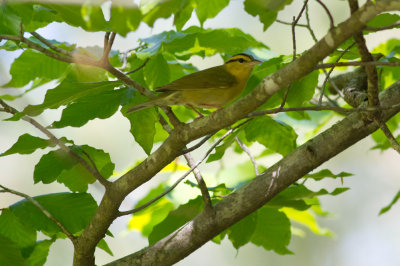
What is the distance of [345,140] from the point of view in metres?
2.56

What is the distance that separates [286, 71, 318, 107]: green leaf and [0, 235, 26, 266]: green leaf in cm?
162

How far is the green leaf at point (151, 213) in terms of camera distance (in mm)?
3830

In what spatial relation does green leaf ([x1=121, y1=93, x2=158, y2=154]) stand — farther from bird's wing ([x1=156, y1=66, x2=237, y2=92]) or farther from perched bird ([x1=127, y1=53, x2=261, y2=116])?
bird's wing ([x1=156, y1=66, x2=237, y2=92])

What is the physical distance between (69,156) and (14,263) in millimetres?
577

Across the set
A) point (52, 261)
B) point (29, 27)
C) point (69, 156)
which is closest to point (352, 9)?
point (69, 156)

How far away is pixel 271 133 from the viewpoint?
3051 millimetres

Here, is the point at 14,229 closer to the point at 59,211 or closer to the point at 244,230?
the point at 59,211

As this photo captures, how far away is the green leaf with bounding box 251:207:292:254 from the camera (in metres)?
3.00

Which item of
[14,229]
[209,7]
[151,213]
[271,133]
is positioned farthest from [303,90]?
[151,213]

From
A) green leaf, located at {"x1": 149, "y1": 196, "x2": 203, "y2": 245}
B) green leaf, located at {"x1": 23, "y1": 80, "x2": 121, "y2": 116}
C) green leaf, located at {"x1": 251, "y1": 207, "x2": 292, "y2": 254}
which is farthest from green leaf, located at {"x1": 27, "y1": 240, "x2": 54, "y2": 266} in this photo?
green leaf, located at {"x1": 251, "y1": 207, "x2": 292, "y2": 254}

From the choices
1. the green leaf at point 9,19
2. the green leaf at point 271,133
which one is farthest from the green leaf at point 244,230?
the green leaf at point 9,19

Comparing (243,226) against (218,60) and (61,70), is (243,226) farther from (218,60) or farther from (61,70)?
(218,60)

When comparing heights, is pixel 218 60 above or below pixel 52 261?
above

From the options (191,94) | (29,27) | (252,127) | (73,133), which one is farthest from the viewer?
(73,133)
